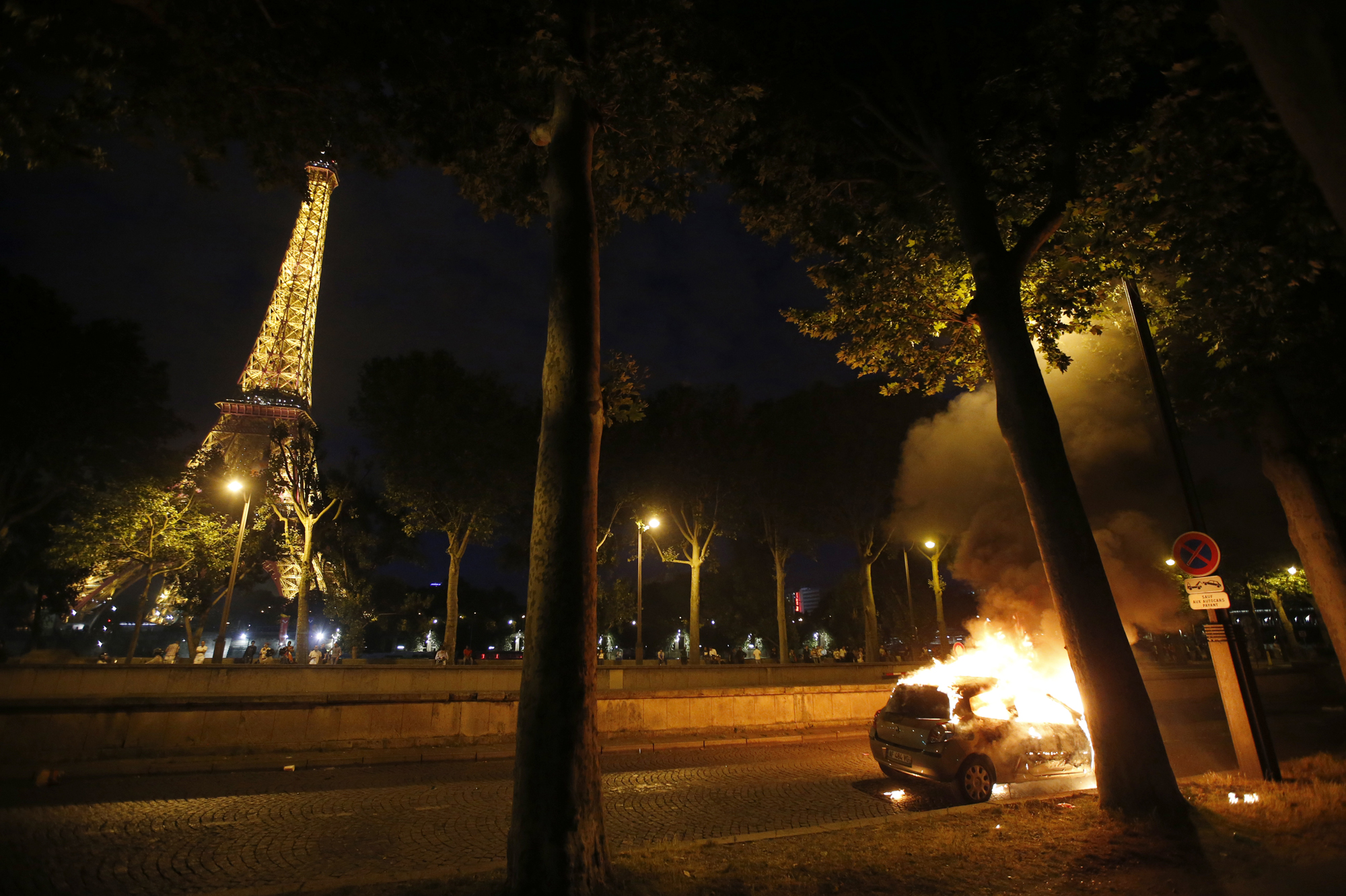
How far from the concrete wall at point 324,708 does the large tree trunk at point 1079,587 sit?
329 inches

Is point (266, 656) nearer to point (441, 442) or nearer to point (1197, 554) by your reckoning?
point (441, 442)

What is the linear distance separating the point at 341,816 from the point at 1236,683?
1107cm

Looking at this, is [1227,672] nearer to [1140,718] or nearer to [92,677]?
[1140,718]

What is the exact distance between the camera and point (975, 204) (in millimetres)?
8453

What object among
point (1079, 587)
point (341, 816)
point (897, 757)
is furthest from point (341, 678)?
point (1079, 587)

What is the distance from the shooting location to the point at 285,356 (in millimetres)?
A: 51219

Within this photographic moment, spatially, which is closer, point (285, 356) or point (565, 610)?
point (565, 610)

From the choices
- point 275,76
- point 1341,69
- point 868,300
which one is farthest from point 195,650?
point 1341,69

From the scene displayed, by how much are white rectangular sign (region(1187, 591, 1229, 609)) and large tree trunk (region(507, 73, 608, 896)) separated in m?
8.28

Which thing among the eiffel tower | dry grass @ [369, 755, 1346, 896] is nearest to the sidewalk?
dry grass @ [369, 755, 1346, 896]

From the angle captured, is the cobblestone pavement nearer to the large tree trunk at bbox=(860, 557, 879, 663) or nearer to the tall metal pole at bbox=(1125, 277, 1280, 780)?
the tall metal pole at bbox=(1125, 277, 1280, 780)

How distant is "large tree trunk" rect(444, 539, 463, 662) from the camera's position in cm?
2758

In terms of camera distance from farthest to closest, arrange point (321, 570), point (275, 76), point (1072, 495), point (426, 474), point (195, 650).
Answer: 1. point (321, 570)
2. point (195, 650)
3. point (426, 474)
4. point (275, 76)
5. point (1072, 495)

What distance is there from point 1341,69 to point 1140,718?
6.01m
